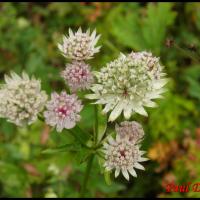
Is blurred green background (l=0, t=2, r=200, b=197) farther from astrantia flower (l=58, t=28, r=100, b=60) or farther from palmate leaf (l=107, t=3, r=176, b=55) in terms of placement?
astrantia flower (l=58, t=28, r=100, b=60)

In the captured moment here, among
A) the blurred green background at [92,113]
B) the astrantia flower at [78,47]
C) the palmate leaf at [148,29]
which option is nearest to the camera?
the astrantia flower at [78,47]

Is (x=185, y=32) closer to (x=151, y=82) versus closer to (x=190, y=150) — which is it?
(x=190, y=150)

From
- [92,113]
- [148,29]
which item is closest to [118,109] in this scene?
[92,113]

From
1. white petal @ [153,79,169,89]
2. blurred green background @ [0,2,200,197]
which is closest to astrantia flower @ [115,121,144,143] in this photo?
white petal @ [153,79,169,89]

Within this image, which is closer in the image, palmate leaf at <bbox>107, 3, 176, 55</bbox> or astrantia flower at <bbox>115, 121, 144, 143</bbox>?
astrantia flower at <bbox>115, 121, 144, 143</bbox>

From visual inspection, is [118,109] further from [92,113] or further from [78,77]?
[92,113]

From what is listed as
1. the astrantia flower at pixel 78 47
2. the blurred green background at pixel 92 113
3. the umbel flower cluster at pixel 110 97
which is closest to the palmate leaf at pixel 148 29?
the blurred green background at pixel 92 113

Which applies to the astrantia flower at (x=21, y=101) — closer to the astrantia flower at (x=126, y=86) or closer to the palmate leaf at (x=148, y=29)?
the astrantia flower at (x=126, y=86)
